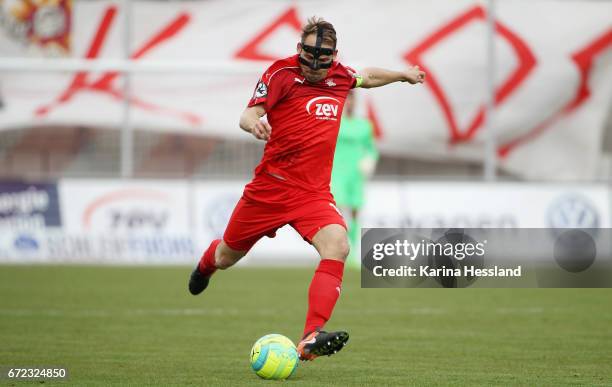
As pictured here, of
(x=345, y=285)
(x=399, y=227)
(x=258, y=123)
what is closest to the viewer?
(x=258, y=123)

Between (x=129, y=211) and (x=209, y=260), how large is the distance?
9740 millimetres

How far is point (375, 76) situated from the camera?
8.42 metres

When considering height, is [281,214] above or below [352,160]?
below

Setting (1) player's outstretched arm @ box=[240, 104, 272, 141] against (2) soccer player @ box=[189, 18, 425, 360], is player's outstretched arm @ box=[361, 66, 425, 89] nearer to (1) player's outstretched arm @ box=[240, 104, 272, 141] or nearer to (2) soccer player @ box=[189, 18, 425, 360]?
(2) soccer player @ box=[189, 18, 425, 360]

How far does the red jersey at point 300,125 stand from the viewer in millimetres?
7855

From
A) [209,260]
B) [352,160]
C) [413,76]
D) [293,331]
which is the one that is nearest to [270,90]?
[413,76]

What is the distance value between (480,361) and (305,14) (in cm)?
1843

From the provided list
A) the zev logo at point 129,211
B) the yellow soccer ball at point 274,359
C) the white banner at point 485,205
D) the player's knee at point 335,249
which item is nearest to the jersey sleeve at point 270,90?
the player's knee at point 335,249

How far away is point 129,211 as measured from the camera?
18.7 meters

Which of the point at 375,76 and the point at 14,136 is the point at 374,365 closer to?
the point at 375,76

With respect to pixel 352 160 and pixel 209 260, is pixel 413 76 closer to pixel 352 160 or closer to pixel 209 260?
pixel 209 260

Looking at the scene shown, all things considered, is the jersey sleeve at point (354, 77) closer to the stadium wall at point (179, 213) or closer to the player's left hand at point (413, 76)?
the player's left hand at point (413, 76)

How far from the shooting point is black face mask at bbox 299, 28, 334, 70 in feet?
25.3

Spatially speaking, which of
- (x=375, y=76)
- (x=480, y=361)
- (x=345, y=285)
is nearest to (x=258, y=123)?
(x=375, y=76)
